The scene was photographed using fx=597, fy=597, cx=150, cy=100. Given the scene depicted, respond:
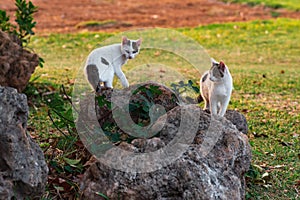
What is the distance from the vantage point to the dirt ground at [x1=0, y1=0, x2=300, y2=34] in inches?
550

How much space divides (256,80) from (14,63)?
12.6 ft

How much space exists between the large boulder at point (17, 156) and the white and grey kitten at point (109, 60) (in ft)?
4.17

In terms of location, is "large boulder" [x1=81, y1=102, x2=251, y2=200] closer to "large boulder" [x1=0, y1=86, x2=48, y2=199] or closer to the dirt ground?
"large boulder" [x1=0, y1=86, x2=48, y2=199]

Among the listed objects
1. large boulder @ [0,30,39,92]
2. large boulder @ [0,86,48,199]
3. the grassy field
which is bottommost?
the grassy field

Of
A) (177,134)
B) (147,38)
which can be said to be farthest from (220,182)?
(147,38)

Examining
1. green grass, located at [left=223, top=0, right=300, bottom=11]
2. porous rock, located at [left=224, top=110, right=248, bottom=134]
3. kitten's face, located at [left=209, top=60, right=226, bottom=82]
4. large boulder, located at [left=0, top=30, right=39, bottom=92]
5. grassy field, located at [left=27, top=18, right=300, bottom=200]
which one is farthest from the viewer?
green grass, located at [left=223, top=0, right=300, bottom=11]

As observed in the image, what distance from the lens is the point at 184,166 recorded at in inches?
151

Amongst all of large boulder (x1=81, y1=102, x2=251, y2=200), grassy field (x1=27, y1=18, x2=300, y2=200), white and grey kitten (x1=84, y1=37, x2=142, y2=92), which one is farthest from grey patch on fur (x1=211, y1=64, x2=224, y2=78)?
grassy field (x1=27, y1=18, x2=300, y2=200)

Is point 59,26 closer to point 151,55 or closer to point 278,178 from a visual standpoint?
point 151,55

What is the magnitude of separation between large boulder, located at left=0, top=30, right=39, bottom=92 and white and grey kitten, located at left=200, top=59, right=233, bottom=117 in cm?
261

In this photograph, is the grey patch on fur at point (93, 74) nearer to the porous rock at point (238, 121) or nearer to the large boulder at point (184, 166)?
the large boulder at point (184, 166)

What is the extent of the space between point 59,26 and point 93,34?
144cm

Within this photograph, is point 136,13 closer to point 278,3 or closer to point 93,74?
point 278,3

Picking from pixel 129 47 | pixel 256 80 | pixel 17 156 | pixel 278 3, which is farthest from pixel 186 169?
pixel 278 3
